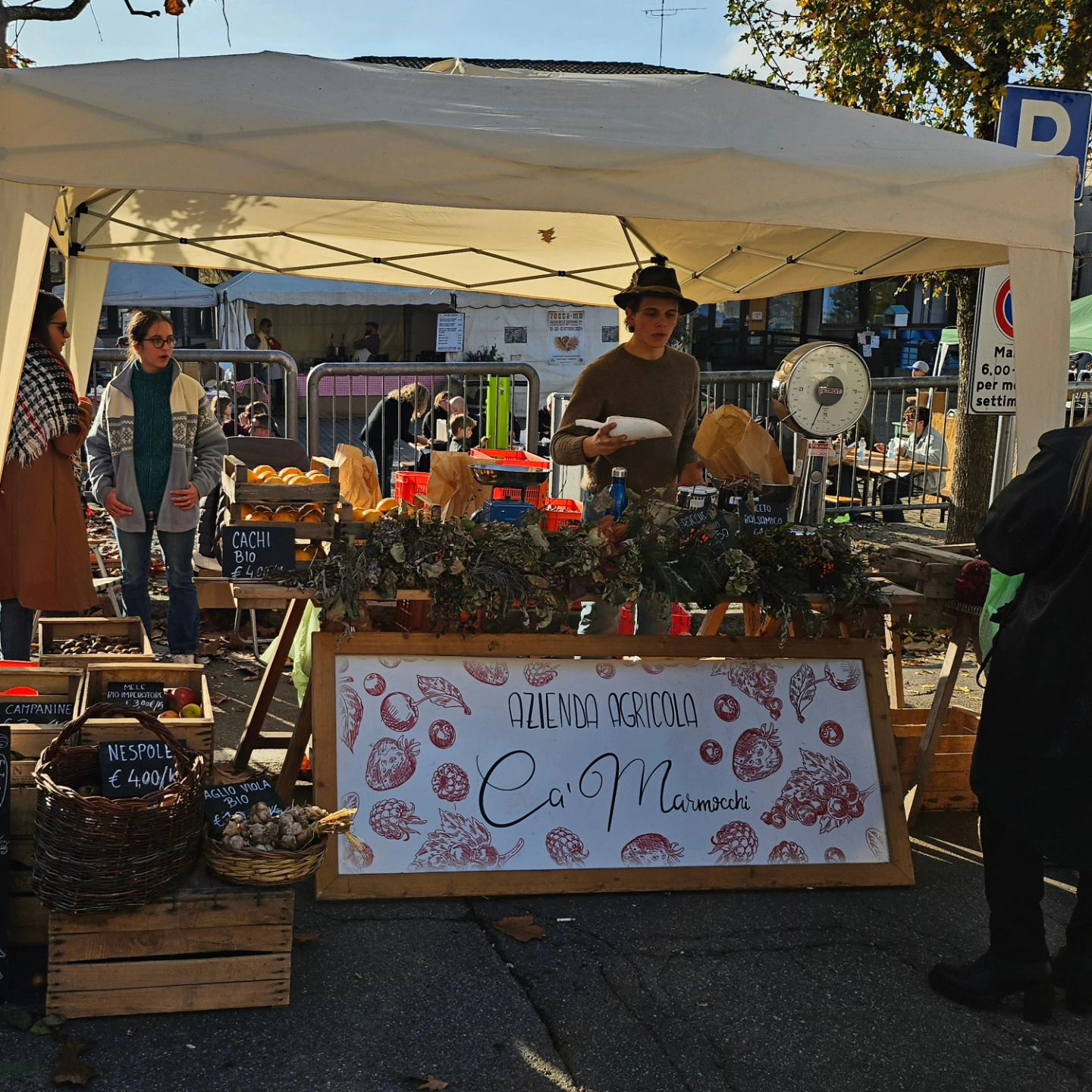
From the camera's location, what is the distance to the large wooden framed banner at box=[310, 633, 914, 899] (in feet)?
13.1

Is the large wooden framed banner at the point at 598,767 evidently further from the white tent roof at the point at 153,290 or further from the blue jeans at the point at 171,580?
the white tent roof at the point at 153,290

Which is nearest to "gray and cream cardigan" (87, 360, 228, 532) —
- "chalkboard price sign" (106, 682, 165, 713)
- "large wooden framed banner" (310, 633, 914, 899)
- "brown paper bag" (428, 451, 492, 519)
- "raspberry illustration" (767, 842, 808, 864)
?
"brown paper bag" (428, 451, 492, 519)

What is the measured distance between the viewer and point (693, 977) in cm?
358

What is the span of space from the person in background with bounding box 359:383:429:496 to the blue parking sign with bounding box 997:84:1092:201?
4.70 meters

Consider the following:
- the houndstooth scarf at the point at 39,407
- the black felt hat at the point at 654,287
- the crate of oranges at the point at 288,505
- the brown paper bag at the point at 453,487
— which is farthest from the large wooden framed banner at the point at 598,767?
the houndstooth scarf at the point at 39,407

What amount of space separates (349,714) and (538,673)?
0.67 m

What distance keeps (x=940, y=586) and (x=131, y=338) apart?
12.7ft

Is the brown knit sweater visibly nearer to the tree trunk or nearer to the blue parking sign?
the blue parking sign

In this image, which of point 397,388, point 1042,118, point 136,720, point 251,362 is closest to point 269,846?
point 136,720

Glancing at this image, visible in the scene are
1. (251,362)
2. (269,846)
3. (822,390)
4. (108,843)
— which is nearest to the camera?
(108,843)

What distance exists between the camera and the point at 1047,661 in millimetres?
3246

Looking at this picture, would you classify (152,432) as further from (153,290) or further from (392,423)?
(153,290)

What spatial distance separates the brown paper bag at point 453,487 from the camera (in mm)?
5293

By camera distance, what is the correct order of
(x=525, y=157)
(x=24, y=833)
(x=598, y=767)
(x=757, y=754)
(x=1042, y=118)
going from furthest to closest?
(x=1042, y=118) → (x=757, y=754) → (x=598, y=767) → (x=525, y=157) → (x=24, y=833)
